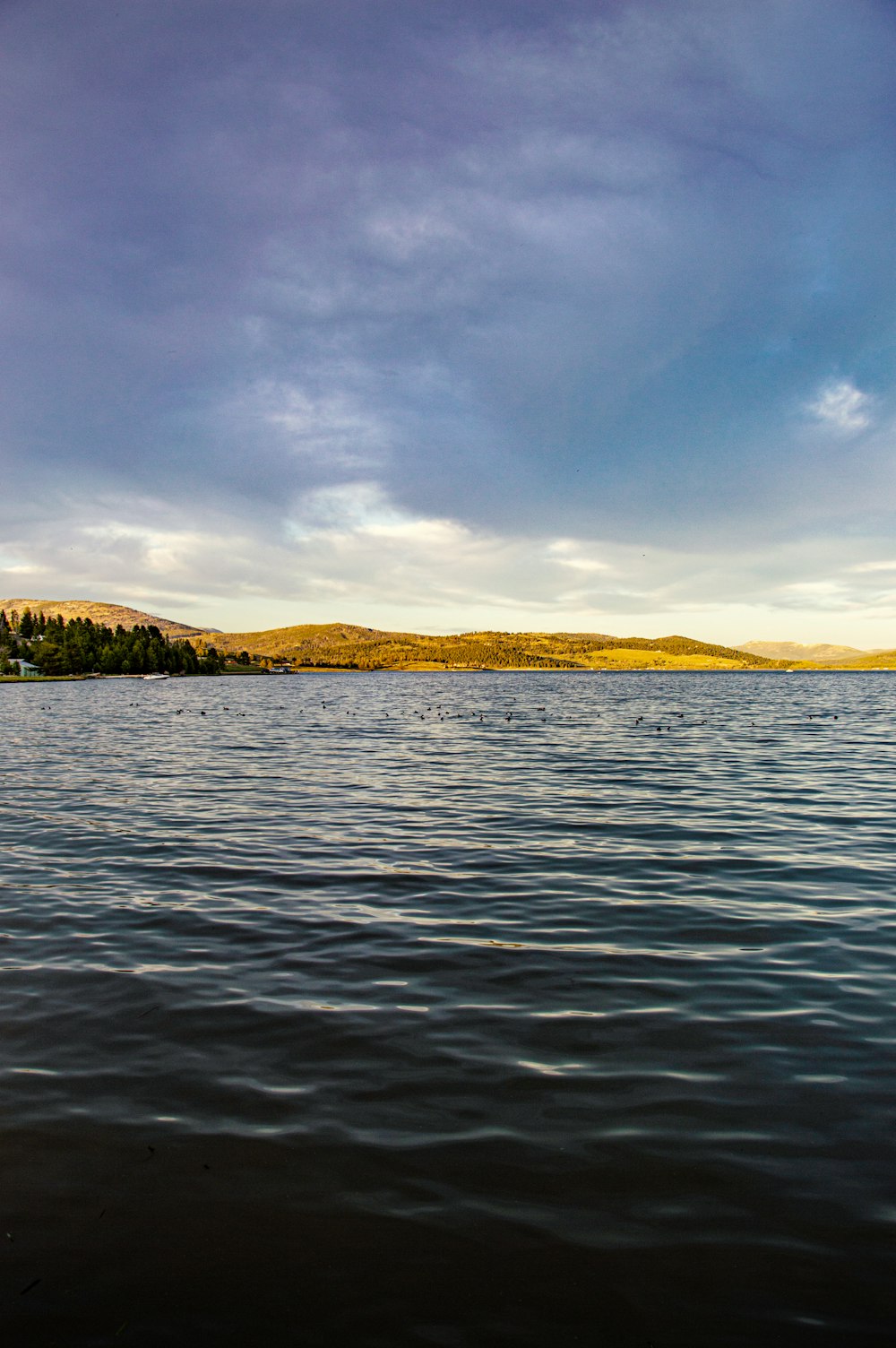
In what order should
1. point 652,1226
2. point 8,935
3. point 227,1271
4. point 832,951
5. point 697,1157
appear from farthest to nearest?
point 8,935 → point 832,951 → point 697,1157 → point 652,1226 → point 227,1271

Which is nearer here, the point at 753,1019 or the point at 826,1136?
the point at 826,1136

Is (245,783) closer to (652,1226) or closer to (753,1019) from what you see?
(753,1019)

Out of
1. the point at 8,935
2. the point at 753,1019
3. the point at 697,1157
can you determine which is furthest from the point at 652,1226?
the point at 8,935

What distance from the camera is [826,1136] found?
7.91m

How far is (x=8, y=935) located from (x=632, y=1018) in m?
11.2

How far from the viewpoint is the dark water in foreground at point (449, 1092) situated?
19.6 ft

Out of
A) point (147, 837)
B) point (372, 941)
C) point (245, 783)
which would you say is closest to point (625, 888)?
point (372, 941)

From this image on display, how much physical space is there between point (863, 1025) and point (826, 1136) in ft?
10.1

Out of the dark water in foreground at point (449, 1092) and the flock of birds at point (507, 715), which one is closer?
the dark water in foreground at point (449, 1092)

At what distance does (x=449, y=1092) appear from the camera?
8.84 m

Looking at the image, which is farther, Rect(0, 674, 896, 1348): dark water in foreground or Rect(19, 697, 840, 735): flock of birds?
Rect(19, 697, 840, 735): flock of birds

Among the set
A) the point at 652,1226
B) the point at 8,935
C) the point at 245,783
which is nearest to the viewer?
the point at 652,1226

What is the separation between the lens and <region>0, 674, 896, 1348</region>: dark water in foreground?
5.97m

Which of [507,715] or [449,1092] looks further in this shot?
[507,715]
